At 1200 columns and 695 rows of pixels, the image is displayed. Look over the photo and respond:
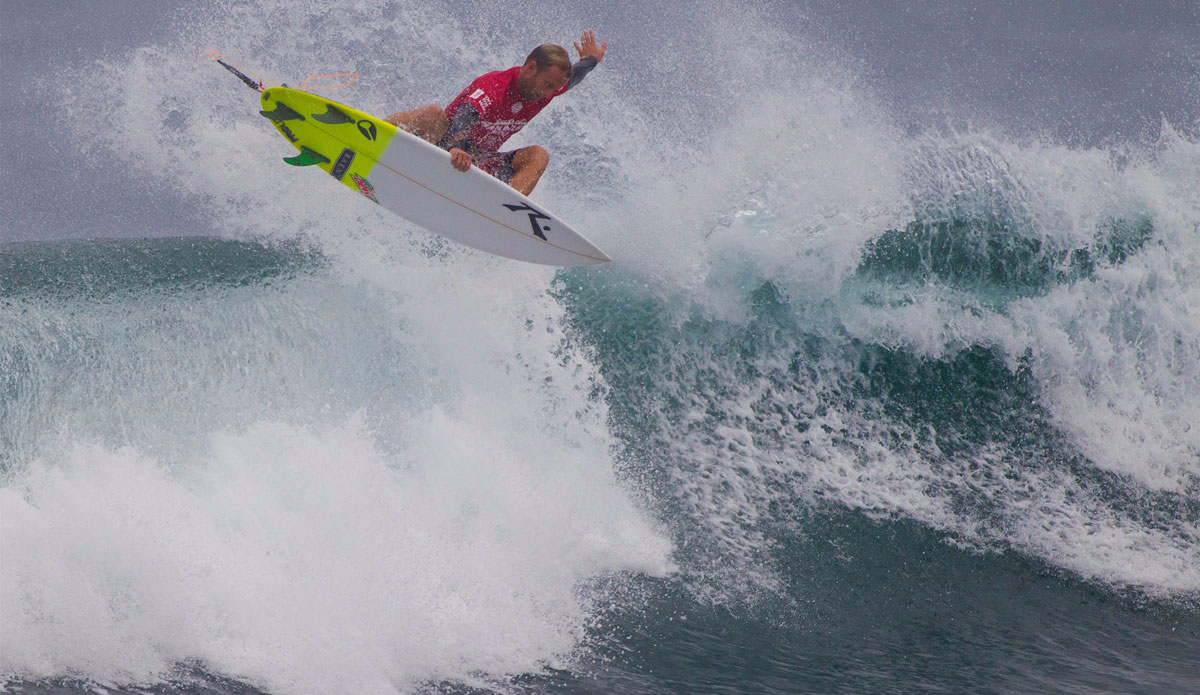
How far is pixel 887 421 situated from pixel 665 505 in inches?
80.1

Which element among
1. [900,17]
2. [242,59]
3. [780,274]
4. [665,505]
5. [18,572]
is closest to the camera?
[18,572]

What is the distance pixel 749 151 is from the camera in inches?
299

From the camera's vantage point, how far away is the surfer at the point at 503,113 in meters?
4.86

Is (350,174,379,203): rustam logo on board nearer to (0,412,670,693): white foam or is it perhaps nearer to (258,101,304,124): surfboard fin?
(258,101,304,124): surfboard fin

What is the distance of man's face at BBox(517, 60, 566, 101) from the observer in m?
4.80

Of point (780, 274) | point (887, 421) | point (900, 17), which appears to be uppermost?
point (900, 17)

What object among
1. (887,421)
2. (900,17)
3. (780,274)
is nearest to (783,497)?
(887,421)

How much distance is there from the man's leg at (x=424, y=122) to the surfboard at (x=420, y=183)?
0.29 feet

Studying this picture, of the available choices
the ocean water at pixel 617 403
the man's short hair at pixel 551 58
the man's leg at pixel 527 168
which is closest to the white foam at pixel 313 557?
the ocean water at pixel 617 403

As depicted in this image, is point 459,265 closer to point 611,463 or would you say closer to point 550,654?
point 611,463

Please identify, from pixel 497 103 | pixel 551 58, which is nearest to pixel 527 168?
pixel 497 103

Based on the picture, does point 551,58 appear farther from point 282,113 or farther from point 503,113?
point 282,113

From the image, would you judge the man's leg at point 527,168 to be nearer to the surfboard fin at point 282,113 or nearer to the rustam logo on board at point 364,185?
the rustam logo on board at point 364,185

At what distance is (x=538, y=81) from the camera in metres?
4.86
